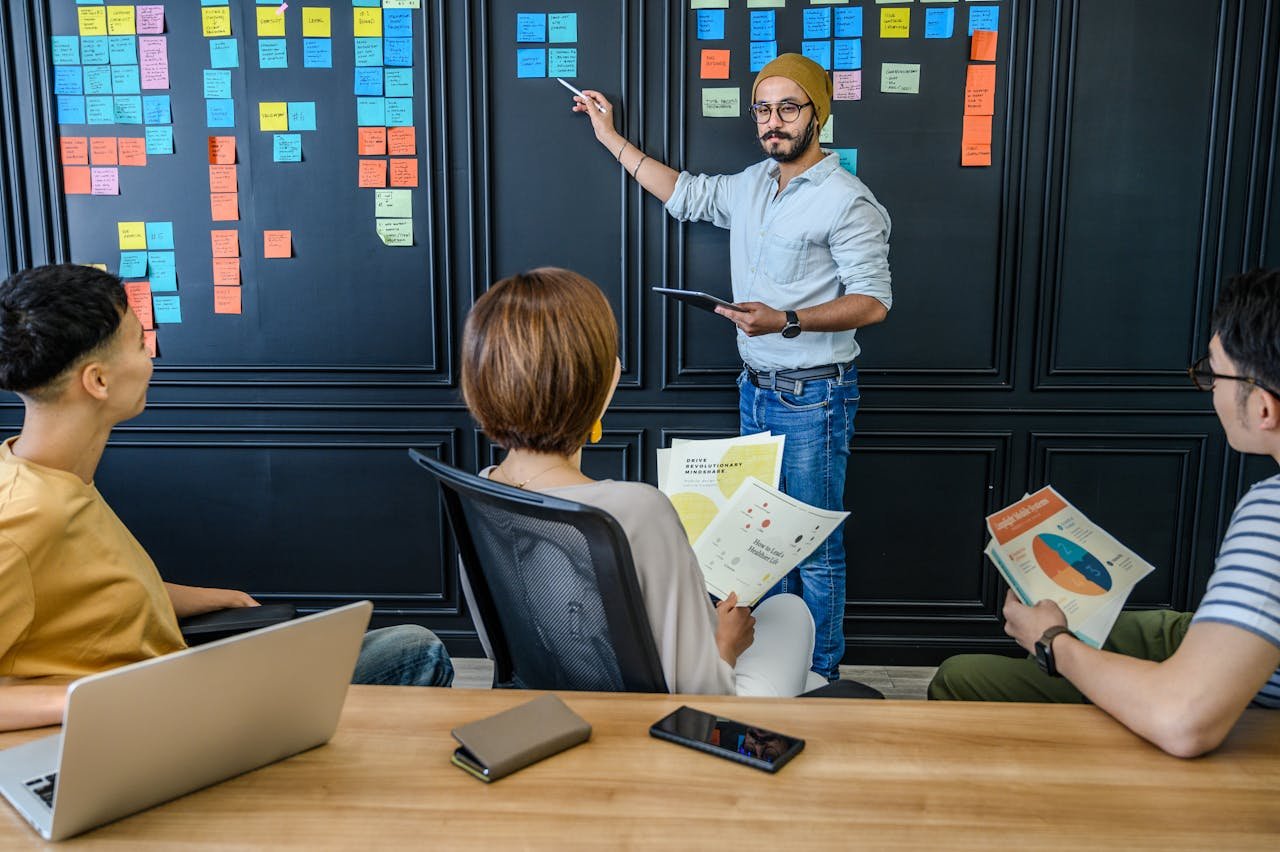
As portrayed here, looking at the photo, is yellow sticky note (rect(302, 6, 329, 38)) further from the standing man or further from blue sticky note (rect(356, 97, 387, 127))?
the standing man

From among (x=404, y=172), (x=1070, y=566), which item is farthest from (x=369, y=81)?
(x=1070, y=566)

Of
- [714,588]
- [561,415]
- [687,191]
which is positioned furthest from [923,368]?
[561,415]

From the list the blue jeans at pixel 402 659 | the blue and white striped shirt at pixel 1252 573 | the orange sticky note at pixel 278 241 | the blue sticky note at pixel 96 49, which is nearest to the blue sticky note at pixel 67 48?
the blue sticky note at pixel 96 49

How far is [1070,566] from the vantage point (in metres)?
1.47

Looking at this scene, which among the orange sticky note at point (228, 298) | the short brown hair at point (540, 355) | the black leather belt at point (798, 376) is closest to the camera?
the short brown hair at point (540, 355)

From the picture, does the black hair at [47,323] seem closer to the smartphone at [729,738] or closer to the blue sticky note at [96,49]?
the smartphone at [729,738]

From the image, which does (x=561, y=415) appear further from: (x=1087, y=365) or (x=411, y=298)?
(x=1087, y=365)

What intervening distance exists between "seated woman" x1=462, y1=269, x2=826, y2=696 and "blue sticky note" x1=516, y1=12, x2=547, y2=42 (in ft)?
6.48

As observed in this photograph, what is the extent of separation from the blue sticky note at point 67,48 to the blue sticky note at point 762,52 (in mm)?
2192

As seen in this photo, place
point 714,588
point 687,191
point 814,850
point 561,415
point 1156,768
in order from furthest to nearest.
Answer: point 687,191 < point 714,588 < point 561,415 < point 1156,768 < point 814,850

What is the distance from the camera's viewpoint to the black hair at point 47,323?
1.23 meters

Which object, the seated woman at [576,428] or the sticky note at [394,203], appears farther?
the sticky note at [394,203]

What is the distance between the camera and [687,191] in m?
2.92

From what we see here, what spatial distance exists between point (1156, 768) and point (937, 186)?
2.36m
